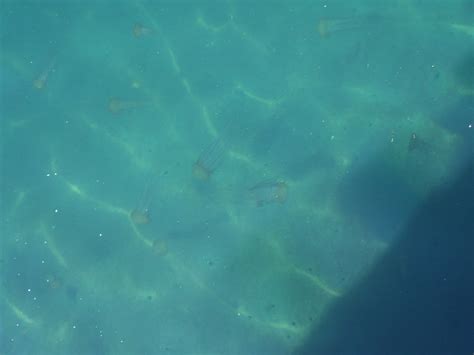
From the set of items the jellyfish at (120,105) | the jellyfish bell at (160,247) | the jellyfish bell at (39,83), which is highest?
the jellyfish at (120,105)

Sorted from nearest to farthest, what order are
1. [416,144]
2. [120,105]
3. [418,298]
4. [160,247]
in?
1. [418,298]
2. [416,144]
3. [160,247]
4. [120,105]

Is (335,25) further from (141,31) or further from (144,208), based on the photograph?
(144,208)

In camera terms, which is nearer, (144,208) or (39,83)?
(144,208)

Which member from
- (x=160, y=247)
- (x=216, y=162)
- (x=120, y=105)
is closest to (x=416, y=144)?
(x=216, y=162)

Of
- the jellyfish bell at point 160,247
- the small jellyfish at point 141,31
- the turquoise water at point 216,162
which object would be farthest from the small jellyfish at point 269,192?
the small jellyfish at point 141,31

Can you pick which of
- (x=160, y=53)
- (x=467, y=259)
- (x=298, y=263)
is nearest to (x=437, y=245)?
(x=467, y=259)

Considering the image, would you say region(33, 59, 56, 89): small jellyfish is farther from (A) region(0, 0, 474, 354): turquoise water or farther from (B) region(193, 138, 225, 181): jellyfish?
(B) region(193, 138, 225, 181): jellyfish

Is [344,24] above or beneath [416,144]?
above

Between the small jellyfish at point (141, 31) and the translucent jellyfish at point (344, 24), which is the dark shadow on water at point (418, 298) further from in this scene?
the small jellyfish at point (141, 31)
